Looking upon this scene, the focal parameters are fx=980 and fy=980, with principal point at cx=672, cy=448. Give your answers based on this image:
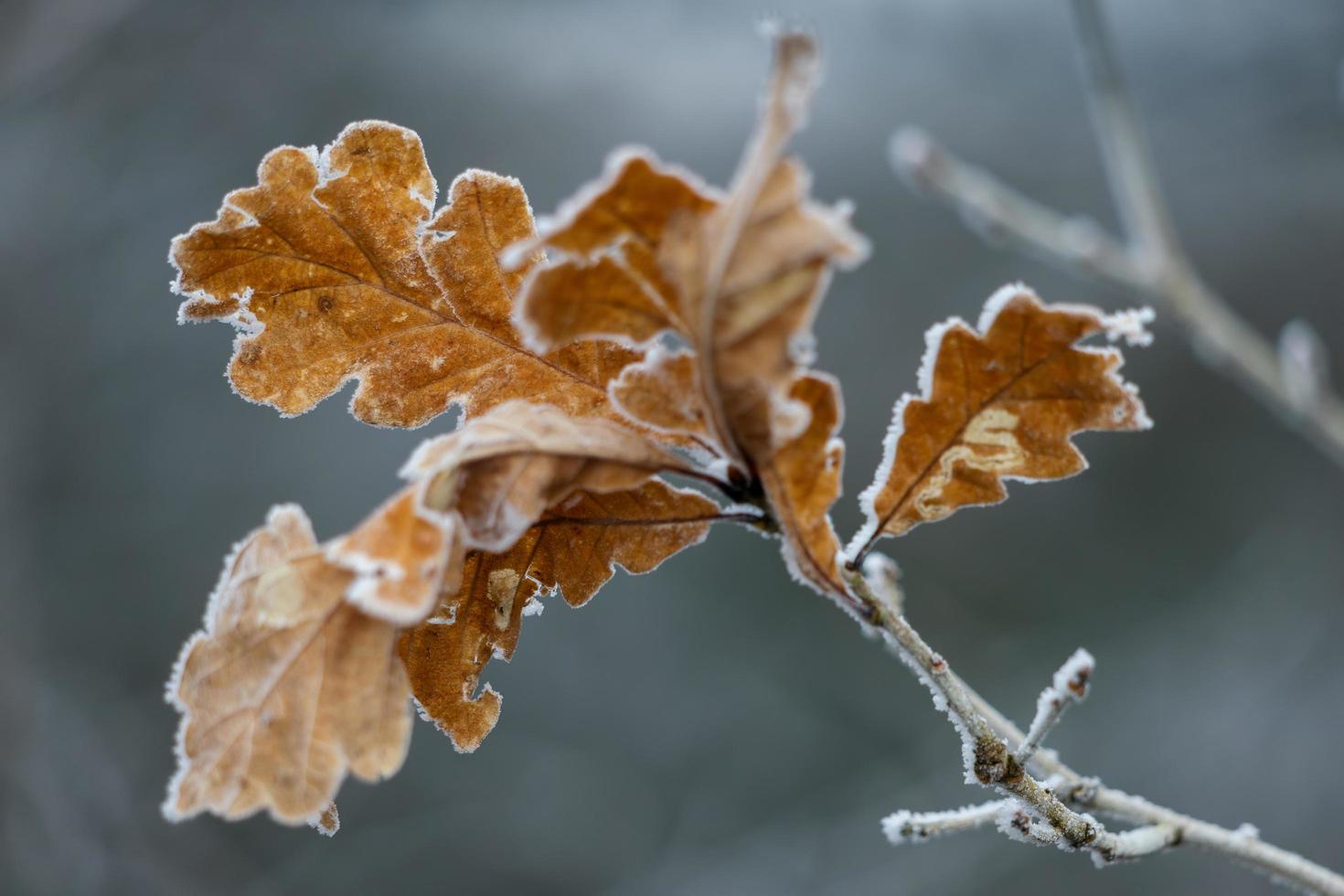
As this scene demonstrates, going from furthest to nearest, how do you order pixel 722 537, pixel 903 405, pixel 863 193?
pixel 863 193, pixel 722 537, pixel 903 405

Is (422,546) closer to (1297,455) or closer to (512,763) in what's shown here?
(512,763)

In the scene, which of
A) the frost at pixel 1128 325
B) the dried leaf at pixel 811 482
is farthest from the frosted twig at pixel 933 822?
the frost at pixel 1128 325

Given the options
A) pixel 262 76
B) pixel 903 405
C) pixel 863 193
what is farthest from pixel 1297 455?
pixel 262 76

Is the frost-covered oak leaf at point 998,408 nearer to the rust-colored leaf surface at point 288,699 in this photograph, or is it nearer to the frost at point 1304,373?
the rust-colored leaf surface at point 288,699

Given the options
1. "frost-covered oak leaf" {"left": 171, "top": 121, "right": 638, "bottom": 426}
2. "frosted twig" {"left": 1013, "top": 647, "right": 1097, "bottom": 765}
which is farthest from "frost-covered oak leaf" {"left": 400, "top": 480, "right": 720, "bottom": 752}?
"frosted twig" {"left": 1013, "top": 647, "right": 1097, "bottom": 765}

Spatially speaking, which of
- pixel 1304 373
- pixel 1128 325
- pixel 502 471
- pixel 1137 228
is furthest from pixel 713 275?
pixel 1137 228

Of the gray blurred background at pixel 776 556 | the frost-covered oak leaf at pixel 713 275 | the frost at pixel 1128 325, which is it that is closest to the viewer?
the frost-covered oak leaf at pixel 713 275

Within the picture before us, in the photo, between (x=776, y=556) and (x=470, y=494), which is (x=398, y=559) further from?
(x=776, y=556)
